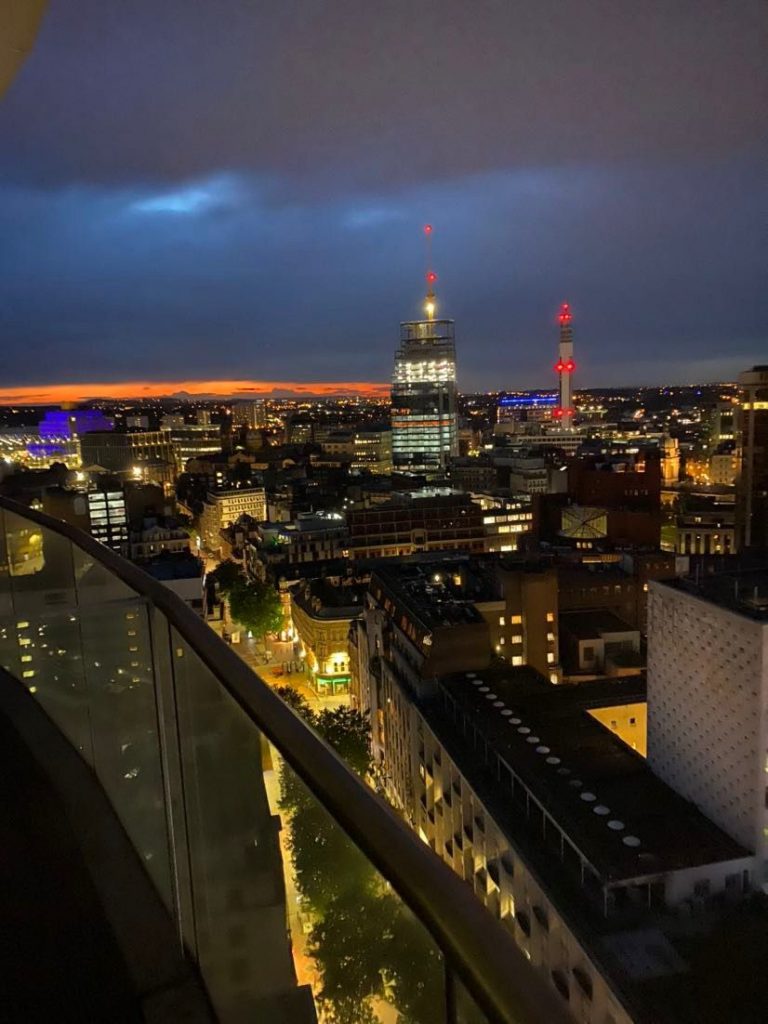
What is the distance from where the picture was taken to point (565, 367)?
82.2 meters

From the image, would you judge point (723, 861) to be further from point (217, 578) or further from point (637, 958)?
point (217, 578)

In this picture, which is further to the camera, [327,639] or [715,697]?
[327,639]

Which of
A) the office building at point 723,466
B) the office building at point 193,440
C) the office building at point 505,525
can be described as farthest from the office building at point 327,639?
the office building at point 193,440

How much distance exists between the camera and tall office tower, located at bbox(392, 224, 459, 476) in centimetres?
6606

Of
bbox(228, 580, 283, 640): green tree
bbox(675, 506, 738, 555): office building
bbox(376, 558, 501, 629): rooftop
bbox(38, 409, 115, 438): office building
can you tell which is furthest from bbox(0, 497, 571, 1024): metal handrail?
bbox(38, 409, 115, 438): office building

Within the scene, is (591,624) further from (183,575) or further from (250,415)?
(250,415)

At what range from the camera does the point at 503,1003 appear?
614mm

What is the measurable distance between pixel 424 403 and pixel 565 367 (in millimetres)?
23621

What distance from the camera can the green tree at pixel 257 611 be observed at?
957 inches

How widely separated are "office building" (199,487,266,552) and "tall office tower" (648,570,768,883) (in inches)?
1318

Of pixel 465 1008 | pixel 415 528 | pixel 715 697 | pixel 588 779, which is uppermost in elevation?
pixel 465 1008

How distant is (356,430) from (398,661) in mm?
65333

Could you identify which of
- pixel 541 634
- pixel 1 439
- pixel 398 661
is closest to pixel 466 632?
pixel 398 661

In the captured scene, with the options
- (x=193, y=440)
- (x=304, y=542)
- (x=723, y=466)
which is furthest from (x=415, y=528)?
(x=193, y=440)
